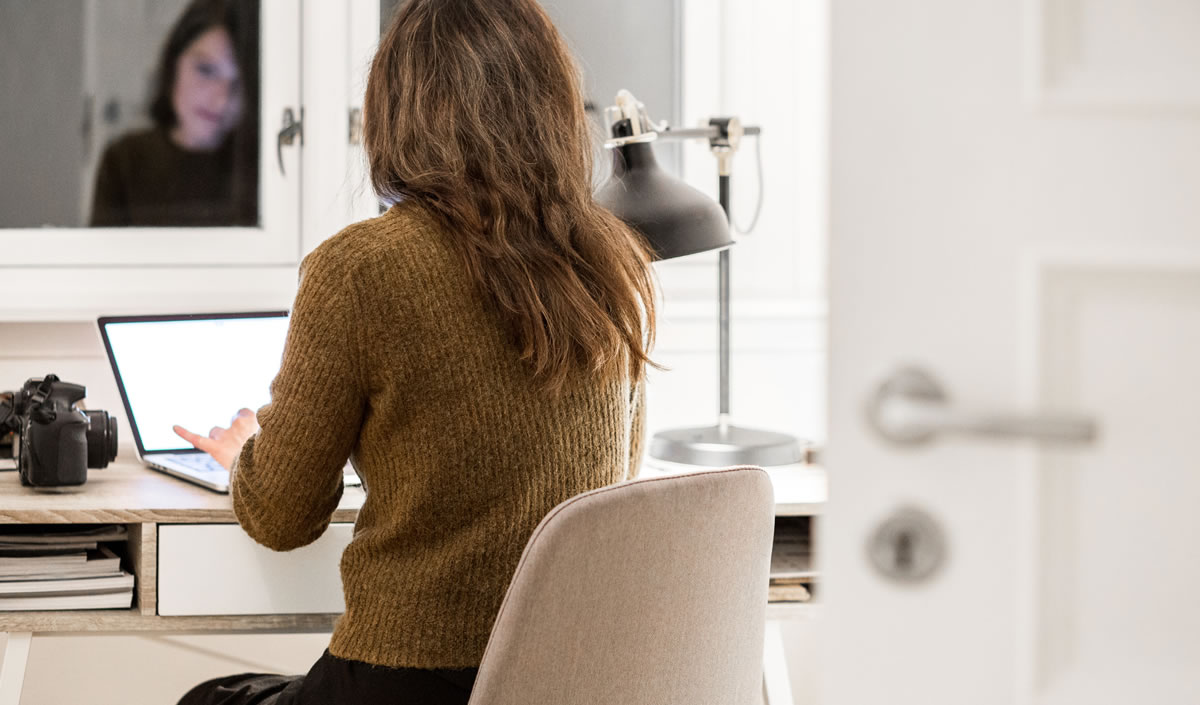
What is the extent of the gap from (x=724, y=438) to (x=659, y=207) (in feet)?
1.66

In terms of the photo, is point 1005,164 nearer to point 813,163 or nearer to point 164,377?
point 164,377

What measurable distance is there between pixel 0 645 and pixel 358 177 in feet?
3.54

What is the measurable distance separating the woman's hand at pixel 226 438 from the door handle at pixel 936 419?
1141mm

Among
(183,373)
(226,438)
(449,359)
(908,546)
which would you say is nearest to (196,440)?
(226,438)

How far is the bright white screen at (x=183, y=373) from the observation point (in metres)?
1.78

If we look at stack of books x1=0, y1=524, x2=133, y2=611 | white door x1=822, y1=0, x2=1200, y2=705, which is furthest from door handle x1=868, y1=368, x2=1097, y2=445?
stack of books x1=0, y1=524, x2=133, y2=611

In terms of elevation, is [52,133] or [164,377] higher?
[52,133]

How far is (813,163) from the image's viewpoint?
225cm

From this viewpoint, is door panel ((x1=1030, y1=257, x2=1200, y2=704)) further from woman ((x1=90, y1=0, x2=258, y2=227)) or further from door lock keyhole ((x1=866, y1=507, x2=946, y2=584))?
woman ((x1=90, y1=0, x2=258, y2=227))

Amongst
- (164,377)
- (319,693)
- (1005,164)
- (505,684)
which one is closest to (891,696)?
(1005,164)

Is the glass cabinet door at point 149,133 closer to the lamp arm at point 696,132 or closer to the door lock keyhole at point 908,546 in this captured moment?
the lamp arm at point 696,132

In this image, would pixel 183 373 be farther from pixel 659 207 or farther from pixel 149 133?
pixel 659 207

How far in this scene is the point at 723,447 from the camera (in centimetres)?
180

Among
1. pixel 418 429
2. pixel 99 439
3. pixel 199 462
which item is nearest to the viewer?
pixel 418 429
